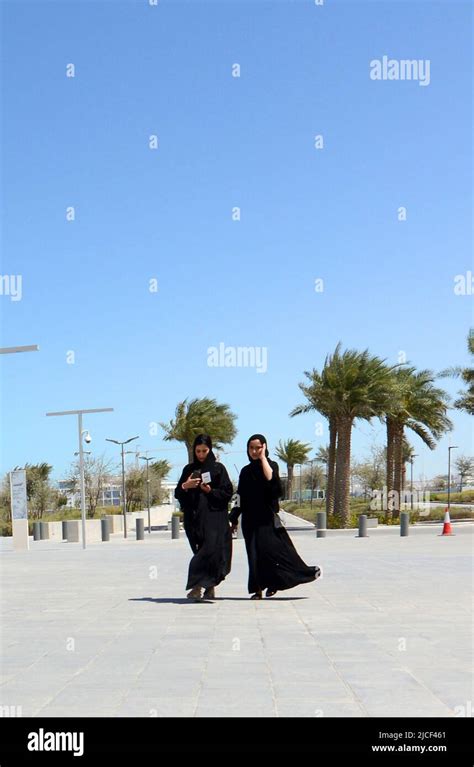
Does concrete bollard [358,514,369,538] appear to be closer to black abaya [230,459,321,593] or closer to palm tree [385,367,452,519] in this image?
palm tree [385,367,452,519]

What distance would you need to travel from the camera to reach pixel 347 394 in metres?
40.4

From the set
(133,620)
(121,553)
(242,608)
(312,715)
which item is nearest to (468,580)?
(242,608)

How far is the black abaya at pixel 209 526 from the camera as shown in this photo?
11.5 metres

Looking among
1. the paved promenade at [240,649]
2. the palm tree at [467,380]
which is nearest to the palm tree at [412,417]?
the palm tree at [467,380]

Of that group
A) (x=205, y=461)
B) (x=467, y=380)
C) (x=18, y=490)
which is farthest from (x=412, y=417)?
Answer: (x=205, y=461)

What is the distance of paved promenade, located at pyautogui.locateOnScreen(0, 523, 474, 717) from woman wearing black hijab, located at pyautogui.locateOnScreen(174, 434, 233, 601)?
0.37 meters

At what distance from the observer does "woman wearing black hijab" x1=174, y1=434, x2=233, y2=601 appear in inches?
454

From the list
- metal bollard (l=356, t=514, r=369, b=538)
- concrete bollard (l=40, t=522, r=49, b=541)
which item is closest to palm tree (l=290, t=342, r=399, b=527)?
metal bollard (l=356, t=514, r=369, b=538)

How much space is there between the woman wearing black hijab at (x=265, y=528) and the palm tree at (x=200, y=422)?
42365mm

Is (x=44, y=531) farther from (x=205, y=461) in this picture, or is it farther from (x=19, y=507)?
(x=205, y=461)

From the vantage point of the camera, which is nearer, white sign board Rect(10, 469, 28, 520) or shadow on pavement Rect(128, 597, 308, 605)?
shadow on pavement Rect(128, 597, 308, 605)

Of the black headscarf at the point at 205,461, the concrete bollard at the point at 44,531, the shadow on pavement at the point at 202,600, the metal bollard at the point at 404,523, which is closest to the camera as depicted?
the black headscarf at the point at 205,461

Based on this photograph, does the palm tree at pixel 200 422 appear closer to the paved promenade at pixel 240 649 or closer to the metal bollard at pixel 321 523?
the metal bollard at pixel 321 523
